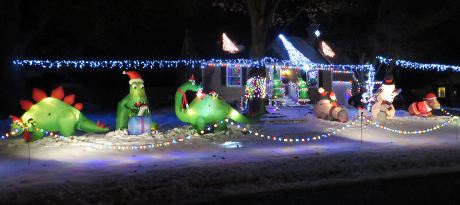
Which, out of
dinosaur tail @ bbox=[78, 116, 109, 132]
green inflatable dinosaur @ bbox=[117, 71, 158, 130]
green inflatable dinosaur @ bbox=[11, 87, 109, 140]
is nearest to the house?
green inflatable dinosaur @ bbox=[117, 71, 158, 130]

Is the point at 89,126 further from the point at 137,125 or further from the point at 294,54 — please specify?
the point at 294,54

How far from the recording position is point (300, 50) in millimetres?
32625

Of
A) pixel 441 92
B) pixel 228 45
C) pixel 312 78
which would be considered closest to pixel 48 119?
pixel 228 45

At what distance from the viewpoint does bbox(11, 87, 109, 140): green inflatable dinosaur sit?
15.3 meters

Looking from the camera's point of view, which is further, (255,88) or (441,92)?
(441,92)

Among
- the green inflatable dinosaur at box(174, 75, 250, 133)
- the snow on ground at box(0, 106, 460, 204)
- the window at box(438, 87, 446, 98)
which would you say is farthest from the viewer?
the window at box(438, 87, 446, 98)

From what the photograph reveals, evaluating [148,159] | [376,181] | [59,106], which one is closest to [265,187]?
[376,181]

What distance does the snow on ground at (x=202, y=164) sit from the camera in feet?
29.0

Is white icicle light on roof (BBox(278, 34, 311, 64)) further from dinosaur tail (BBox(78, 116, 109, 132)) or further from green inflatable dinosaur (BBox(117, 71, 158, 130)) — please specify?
dinosaur tail (BBox(78, 116, 109, 132))

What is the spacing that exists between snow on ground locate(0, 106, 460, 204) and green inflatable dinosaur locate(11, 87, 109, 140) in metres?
0.41

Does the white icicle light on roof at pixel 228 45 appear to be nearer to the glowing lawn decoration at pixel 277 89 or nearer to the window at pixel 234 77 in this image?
the window at pixel 234 77

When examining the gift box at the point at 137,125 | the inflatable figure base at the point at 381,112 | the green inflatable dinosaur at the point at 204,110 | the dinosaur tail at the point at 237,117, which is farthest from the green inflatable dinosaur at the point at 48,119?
the inflatable figure base at the point at 381,112

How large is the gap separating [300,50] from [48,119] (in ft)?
65.5

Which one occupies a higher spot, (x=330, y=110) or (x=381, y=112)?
(x=330, y=110)
